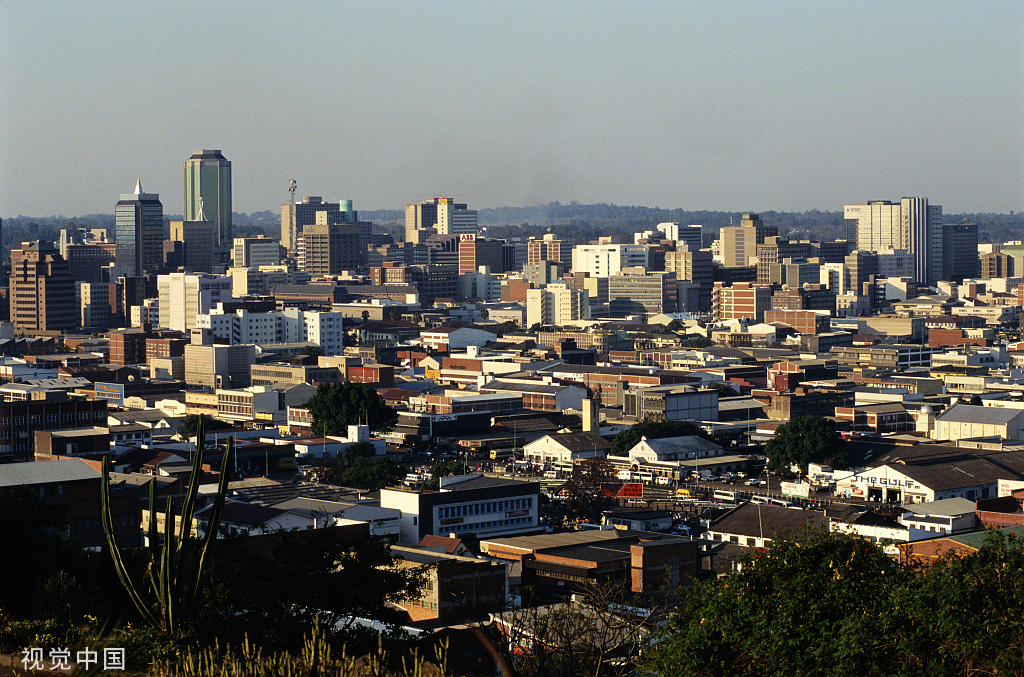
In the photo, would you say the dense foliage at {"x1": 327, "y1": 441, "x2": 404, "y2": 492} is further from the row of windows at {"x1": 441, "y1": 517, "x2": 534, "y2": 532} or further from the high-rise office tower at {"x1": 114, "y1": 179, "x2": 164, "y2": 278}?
the high-rise office tower at {"x1": 114, "y1": 179, "x2": 164, "y2": 278}

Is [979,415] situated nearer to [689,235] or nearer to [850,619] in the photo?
[850,619]

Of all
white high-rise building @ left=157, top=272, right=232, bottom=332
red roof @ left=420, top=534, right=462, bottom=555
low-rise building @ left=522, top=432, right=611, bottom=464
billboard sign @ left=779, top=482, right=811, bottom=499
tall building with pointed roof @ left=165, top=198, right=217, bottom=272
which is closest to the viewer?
red roof @ left=420, top=534, right=462, bottom=555

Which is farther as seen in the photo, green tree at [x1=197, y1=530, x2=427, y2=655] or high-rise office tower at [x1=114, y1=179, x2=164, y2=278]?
high-rise office tower at [x1=114, y1=179, x2=164, y2=278]

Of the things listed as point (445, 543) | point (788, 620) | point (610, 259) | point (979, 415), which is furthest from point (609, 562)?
point (610, 259)

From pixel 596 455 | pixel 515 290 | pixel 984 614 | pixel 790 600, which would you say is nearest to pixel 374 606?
pixel 790 600

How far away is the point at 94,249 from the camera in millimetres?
82688

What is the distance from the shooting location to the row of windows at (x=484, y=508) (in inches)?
782

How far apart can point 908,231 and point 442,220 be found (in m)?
33.0

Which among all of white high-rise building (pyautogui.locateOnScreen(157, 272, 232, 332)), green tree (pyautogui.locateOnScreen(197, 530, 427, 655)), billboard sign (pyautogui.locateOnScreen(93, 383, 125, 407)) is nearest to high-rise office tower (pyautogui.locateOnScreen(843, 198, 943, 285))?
white high-rise building (pyautogui.locateOnScreen(157, 272, 232, 332))

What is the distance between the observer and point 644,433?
2823cm

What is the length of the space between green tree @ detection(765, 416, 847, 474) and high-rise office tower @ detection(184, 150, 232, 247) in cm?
8517

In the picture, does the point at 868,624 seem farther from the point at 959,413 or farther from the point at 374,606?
the point at 959,413

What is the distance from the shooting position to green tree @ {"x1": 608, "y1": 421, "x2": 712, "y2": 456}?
92.0 ft

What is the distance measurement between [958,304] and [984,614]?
2367 inches
